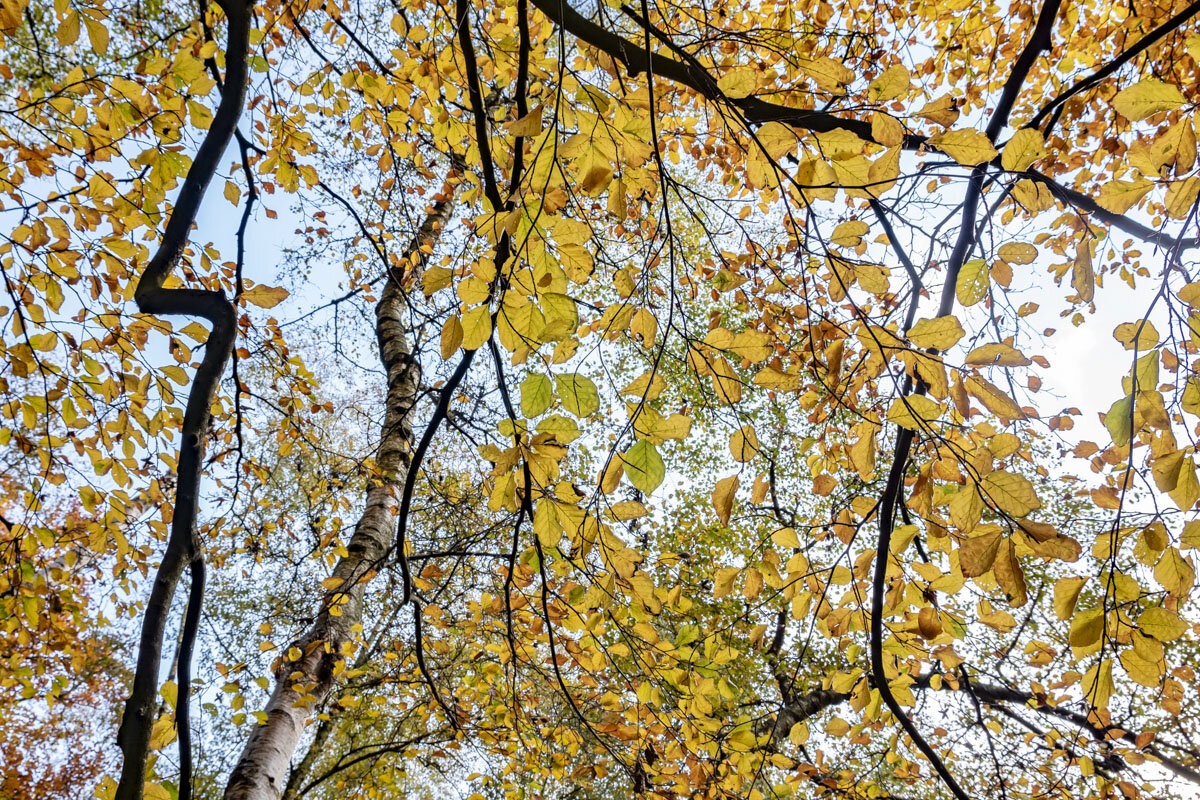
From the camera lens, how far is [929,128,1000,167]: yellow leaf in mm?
973

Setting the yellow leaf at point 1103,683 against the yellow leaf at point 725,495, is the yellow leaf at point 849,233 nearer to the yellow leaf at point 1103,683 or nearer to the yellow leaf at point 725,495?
the yellow leaf at point 725,495

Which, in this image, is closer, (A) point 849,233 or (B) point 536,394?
(B) point 536,394

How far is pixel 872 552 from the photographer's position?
1491 mm

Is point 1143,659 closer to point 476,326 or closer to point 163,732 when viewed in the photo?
point 476,326

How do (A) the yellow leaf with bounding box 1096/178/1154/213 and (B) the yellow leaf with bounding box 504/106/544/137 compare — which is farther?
(A) the yellow leaf with bounding box 1096/178/1154/213

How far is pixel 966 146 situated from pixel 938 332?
34 centimetres

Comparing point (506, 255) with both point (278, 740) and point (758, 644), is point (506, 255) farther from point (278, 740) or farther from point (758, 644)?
point (278, 740)

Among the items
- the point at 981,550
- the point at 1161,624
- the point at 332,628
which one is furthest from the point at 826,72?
the point at 332,628

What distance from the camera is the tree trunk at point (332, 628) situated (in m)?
A: 2.35

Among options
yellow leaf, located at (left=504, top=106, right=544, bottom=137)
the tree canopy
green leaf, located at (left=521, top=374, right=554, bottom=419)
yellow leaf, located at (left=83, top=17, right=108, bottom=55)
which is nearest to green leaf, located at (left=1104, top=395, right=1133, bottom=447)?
the tree canopy

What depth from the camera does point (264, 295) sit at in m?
1.52

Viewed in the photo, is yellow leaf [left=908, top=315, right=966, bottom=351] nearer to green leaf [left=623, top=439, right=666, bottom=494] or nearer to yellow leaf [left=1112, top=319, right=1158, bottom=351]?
yellow leaf [left=1112, top=319, right=1158, bottom=351]

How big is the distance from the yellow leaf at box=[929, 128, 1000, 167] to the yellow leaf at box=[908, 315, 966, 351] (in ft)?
0.97

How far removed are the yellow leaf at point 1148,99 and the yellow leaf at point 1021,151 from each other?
0.17 metres
